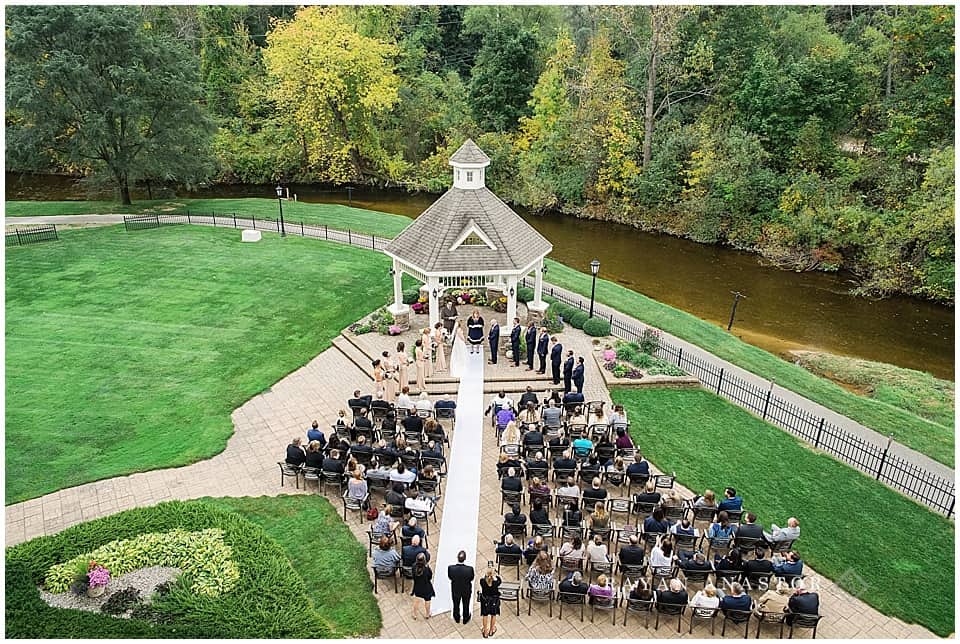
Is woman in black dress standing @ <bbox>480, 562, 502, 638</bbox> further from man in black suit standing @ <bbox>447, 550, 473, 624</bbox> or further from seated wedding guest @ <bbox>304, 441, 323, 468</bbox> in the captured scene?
seated wedding guest @ <bbox>304, 441, 323, 468</bbox>

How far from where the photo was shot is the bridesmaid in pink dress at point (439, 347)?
1883cm

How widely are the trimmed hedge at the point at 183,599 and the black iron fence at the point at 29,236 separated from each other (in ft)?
77.3

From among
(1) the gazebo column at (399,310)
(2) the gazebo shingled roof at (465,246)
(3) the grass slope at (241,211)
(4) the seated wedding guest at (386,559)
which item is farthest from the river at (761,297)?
(4) the seated wedding guest at (386,559)

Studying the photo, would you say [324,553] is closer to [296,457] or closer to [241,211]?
[296,457]

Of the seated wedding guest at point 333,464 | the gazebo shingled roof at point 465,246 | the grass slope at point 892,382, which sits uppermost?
the gazebo shingled roof at point 465,246

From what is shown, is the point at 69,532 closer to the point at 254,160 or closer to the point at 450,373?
the point at 450,373

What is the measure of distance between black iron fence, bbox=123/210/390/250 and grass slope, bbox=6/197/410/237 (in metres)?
0.96

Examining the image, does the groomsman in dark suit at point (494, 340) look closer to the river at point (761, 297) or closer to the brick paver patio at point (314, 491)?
the brick paver patio at point (314, 491)

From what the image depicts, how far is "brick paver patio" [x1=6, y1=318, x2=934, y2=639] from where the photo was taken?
10883 mm

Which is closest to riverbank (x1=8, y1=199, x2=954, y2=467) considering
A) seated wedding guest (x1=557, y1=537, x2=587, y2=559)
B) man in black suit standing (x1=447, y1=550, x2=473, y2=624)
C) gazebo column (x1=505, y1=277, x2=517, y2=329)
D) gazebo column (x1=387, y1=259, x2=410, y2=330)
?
gazebo column (x1=505, y1=277, x2=517, y2=329)

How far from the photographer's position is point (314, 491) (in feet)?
46.9

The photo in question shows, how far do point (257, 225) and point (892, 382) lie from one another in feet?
97.0

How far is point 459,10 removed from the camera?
6600 centimetres

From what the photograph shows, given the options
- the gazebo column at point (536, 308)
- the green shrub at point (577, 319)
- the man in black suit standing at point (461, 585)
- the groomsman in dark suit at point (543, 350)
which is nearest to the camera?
the man in black suit standing at point (461, 585)
